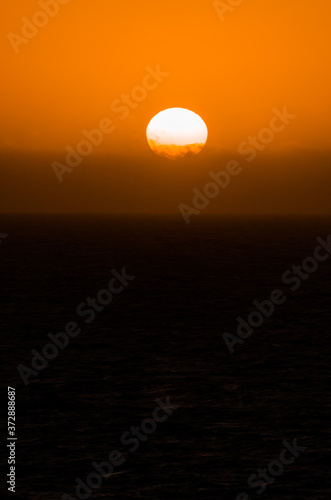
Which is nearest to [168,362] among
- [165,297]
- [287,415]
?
[287,415]

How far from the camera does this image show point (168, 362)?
49125 millimetres

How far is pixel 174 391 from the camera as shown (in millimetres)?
41594

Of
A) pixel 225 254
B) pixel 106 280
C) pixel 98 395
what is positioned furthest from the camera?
pixel 225 254

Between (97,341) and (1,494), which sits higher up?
(97,341)

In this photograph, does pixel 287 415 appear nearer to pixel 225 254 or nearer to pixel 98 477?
pixel 98 477

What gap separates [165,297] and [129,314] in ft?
43.6

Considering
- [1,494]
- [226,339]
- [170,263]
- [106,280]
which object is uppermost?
[170,263]

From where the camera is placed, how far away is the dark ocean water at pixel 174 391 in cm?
2964

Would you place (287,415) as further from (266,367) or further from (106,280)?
(106,280)

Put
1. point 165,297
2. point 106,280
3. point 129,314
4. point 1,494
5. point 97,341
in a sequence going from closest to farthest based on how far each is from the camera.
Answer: point 1,494, point 97,341, point 129,314, point 165,297, point 106,280

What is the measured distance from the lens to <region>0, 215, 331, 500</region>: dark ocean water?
29.6 meters

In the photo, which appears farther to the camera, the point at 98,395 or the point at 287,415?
the point at 98,395

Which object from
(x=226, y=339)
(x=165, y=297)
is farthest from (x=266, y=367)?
(x=165, y=297)

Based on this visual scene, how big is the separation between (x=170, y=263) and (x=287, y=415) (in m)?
96.2
